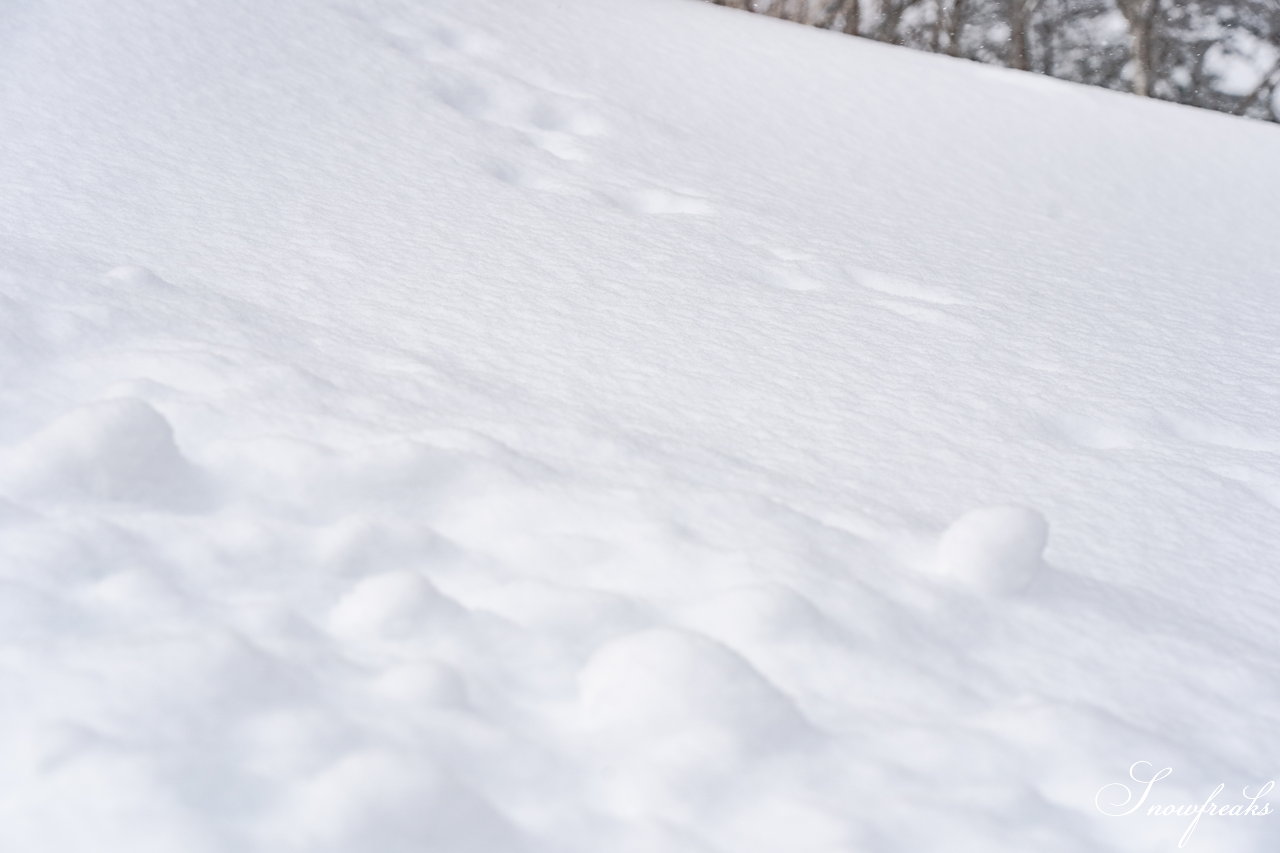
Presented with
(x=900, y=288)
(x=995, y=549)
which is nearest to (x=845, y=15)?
(x=900, y=288)

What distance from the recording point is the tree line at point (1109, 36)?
4.18 m

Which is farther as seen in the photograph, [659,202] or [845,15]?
[845,15]

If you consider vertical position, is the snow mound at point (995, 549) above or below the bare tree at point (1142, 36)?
below

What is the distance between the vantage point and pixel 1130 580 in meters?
1.04

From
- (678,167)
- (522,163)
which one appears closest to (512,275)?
(522,163)

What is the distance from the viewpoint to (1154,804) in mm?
774

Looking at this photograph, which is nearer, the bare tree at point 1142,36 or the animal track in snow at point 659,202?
the animal track in snow at point 659,202

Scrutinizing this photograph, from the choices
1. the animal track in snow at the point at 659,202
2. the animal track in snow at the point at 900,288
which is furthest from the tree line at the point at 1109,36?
the animal track in snow at the point at 900,288

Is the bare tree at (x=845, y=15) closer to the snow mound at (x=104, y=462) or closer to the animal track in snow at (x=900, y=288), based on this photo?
the animal track in snow at (x=900, y=288)

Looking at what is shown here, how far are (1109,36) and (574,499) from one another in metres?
4.09

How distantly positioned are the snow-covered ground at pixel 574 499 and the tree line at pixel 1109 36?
7.69ft

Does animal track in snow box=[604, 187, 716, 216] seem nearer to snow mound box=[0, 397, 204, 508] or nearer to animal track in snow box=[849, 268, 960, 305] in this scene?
animal track in snow box=[849, 268, 960, 305]

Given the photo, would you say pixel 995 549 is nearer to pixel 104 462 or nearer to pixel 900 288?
pixel 104 462

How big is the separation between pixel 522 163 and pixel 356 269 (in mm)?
759
